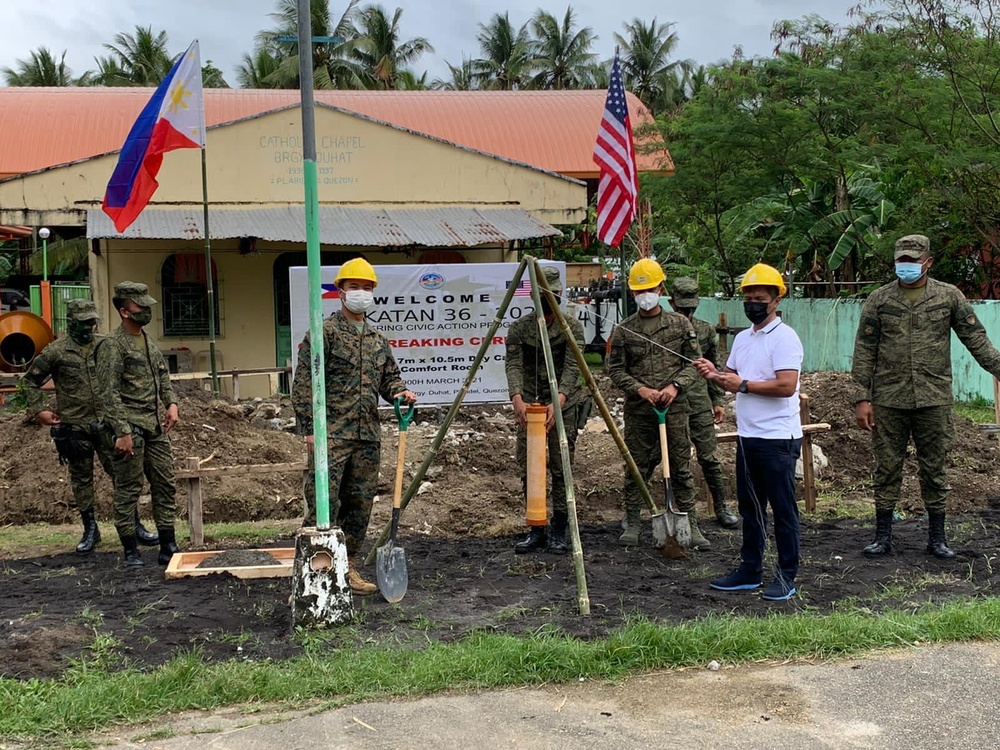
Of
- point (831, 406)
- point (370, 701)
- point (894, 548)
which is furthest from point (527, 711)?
point (831, 406)

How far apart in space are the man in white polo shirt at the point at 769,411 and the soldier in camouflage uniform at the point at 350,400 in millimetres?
1975

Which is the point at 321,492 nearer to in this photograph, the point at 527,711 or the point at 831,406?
the point at 527,711

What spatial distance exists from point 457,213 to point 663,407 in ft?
36.6

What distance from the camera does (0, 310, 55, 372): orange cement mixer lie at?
1772 cm

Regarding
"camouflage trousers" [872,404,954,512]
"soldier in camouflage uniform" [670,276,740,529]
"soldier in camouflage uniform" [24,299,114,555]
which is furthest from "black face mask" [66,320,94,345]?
"camouflage trousers" [872,404,954,512]

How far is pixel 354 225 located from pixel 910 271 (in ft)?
37.4

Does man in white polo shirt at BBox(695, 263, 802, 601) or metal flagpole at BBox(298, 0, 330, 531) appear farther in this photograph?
man in white polo shirt at BBox(695, 263, 802, 601)

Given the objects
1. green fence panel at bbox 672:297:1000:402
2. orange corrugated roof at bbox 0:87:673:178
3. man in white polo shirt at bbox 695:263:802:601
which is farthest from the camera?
orange corrugated roof at bbox 0:87:673:178

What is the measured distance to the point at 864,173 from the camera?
23078 millimetres

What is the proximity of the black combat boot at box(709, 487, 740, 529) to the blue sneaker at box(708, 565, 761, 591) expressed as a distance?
6.44ft

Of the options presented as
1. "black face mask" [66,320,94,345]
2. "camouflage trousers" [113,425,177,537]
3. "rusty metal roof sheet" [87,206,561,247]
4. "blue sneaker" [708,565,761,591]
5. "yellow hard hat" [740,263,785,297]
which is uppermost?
"rusty metal roof sheet" [87,206,561,247]

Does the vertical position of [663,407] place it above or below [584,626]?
above

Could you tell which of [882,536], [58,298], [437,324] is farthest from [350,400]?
[58,298]

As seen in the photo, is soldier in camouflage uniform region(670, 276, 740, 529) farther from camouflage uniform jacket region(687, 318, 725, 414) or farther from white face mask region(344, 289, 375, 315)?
white face mask region(344, 289, 375, 315)
